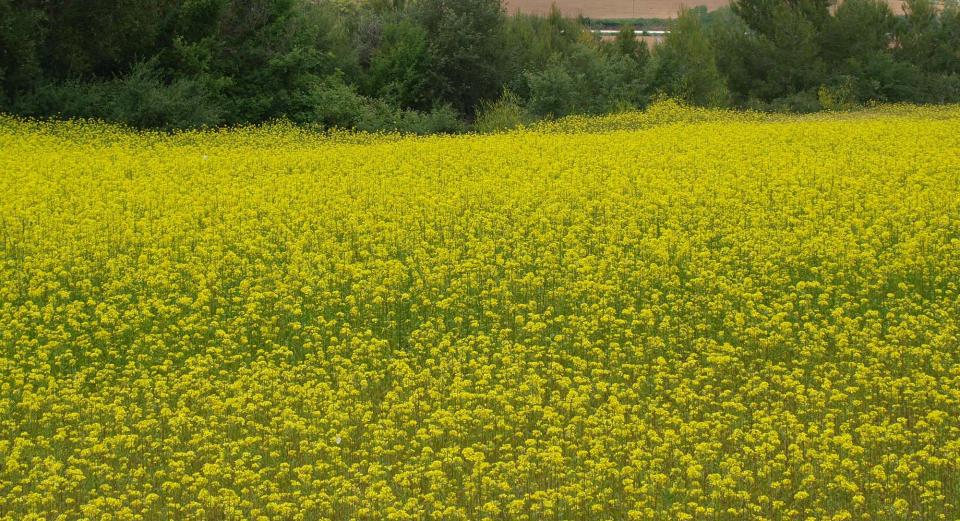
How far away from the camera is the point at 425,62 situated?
38.4 metres

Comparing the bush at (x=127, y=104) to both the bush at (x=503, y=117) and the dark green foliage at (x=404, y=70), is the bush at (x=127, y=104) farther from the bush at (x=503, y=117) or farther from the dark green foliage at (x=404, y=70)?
the dark green foliage at (x=404, y=70)

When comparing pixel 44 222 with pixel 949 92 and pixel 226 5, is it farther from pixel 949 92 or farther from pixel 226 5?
pixel 949 92

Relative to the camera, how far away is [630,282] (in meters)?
14.7

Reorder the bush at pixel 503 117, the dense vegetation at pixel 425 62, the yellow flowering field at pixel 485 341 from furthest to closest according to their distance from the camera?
the bush at pixel 503 117, the dense vegetation at pixel 425 62, the yellow flowering field at pixel 485 341

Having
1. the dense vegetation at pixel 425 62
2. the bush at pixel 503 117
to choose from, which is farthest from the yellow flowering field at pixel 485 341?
the bush at pixel 503 117

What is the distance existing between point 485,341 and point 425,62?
27.4 meters

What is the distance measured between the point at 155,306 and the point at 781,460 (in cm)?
710

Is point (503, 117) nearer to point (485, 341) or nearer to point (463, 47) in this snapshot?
point (463, 47)

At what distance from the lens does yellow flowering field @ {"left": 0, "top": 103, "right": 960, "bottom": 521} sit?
9.18 meters

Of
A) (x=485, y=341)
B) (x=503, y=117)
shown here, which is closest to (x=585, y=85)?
(x=503, y=117)

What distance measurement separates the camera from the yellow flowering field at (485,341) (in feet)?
30.1

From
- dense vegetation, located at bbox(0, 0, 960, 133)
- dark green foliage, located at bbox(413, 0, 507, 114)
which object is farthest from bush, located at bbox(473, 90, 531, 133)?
dark green foliage, located at bbox(413, 0, 507, 114)

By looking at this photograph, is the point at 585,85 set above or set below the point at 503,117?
above

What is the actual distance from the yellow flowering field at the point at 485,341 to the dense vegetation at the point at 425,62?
8.88 m
